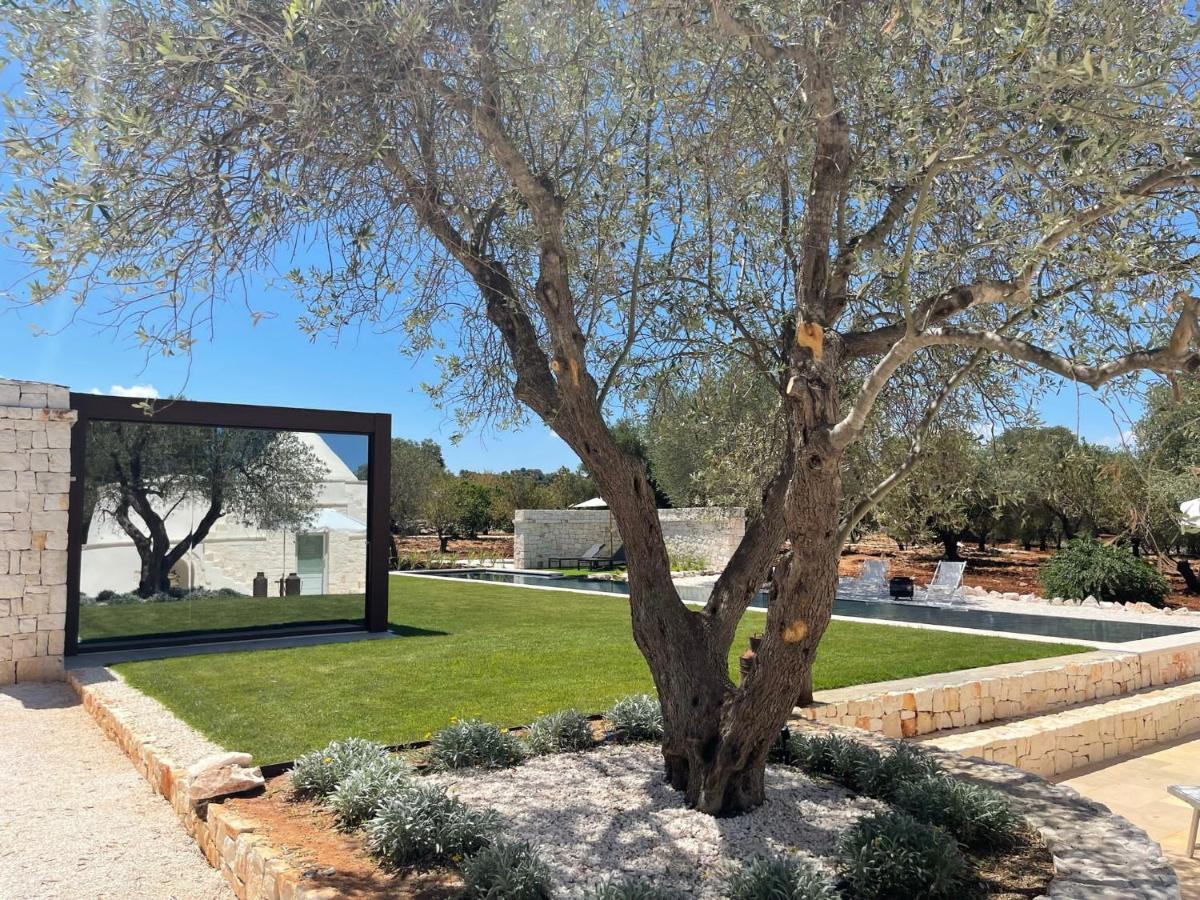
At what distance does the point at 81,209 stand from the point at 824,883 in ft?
14.7

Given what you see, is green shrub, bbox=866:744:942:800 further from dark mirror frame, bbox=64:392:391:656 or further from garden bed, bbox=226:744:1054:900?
dark mirror frame, bbox=64:392:391:656

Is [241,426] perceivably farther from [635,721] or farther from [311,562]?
[635,721]

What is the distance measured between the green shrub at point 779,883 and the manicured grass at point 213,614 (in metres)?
9.29

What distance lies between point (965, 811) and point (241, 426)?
9.69m

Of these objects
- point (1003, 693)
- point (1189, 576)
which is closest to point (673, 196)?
point (1003, 693)

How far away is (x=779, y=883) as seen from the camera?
11.6 ft

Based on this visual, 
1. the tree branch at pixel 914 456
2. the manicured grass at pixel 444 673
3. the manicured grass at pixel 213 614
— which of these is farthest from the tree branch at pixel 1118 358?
the manicured grass at pixel 213 614

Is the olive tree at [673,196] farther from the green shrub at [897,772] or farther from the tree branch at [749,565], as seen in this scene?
the green shrub at [897,772]

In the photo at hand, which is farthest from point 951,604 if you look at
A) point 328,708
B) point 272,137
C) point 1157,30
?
point 272,137

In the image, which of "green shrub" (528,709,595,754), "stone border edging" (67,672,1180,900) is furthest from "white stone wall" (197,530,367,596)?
"green shrub" (528,709,595,754)

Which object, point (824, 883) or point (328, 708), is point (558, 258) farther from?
point (328, 708)

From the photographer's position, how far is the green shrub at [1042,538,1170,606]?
1510 centimetres

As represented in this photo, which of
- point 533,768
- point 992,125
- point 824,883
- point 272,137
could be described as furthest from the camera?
point 533,768

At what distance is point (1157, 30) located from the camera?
13.5 ft
